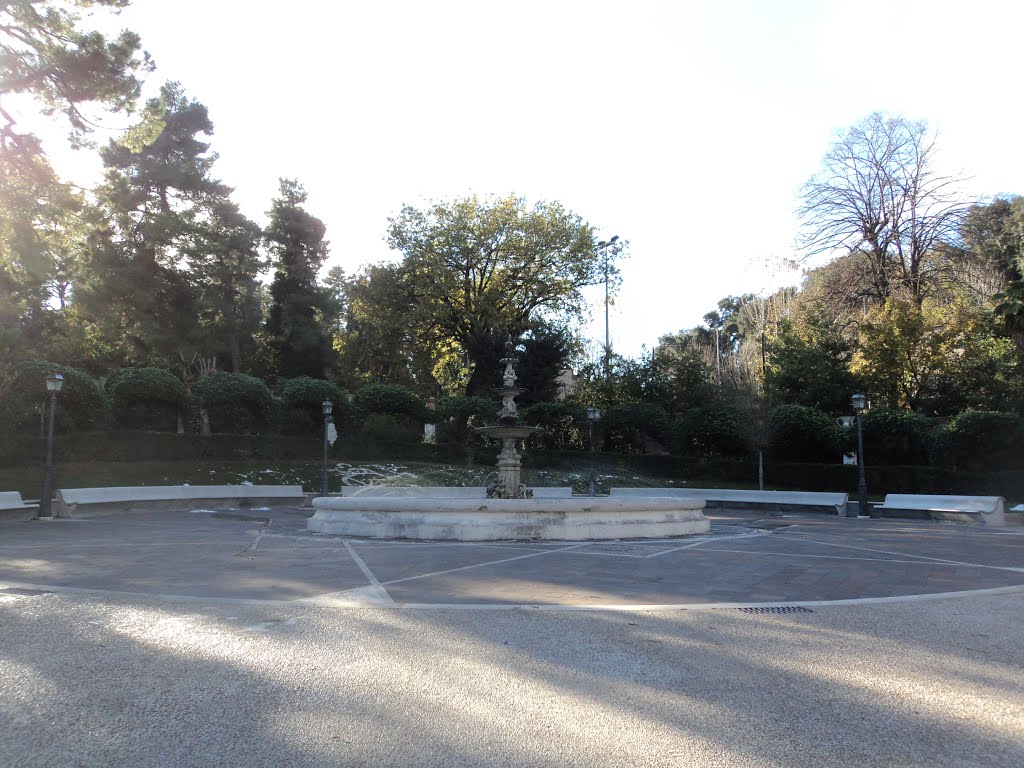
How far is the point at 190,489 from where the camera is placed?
21.2 metres

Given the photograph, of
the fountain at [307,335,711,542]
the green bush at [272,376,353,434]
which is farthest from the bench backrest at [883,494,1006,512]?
the green bush at [272,376,353,434]

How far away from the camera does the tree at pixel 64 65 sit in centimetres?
1655

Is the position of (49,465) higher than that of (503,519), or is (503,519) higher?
(49,465)

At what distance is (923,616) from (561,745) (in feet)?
14.3

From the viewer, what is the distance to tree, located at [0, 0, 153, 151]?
54.3ft

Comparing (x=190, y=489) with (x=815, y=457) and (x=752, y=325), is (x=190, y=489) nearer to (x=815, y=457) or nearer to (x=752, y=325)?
(x=815, y=457)

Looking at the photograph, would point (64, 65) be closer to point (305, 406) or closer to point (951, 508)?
point (305, 406)

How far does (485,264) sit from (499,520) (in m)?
26.5

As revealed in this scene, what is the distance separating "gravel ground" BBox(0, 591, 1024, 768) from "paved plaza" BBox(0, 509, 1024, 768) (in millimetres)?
19

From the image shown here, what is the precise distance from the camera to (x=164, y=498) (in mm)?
20391

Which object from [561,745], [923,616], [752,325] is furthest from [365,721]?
[752,325]

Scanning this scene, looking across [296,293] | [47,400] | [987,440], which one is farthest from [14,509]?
[296,293]

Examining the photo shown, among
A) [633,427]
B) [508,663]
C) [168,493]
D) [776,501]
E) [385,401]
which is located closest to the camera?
[508,663]

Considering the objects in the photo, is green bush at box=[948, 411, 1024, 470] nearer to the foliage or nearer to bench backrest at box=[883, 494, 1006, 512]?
the foliage
